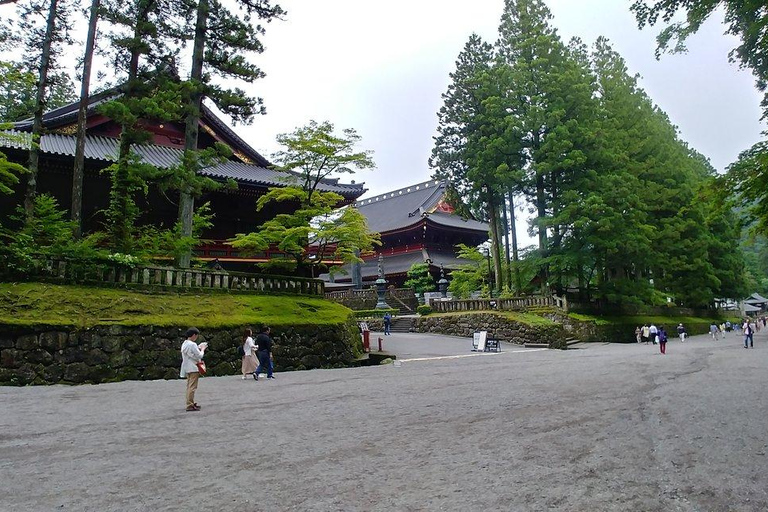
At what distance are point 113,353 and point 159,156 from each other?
14383 mm

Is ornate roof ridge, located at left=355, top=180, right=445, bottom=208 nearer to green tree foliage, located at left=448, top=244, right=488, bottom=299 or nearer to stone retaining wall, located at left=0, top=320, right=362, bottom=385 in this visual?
green tree foliage, located at left=448, top=244, right=488, bottom=299

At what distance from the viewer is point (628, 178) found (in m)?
26.6

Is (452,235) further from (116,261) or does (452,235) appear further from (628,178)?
(116,261)

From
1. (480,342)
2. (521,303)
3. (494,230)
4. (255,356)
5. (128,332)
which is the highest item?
(494,230)

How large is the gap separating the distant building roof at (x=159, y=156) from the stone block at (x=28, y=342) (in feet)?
26.3

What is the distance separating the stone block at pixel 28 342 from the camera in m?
9.45

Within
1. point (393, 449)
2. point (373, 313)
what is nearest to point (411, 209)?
point (373, 313)

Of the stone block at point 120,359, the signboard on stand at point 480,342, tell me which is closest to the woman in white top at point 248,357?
the stone block at point 120,359

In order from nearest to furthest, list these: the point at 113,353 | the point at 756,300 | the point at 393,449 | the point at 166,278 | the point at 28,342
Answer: the point at 393,449 < the point at 28,342 < the point at 113,353 < the point at 166,278 < the point at 756,300

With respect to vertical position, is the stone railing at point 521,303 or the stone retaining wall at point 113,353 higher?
the stone railing at point 521,303

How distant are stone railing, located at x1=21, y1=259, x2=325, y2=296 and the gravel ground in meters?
3.58

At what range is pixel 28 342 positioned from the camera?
9531mm

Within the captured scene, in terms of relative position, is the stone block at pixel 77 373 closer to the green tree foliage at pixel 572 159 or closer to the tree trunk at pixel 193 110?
the tree trunk at pixel 193 110

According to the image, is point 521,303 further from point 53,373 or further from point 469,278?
point 53,373
